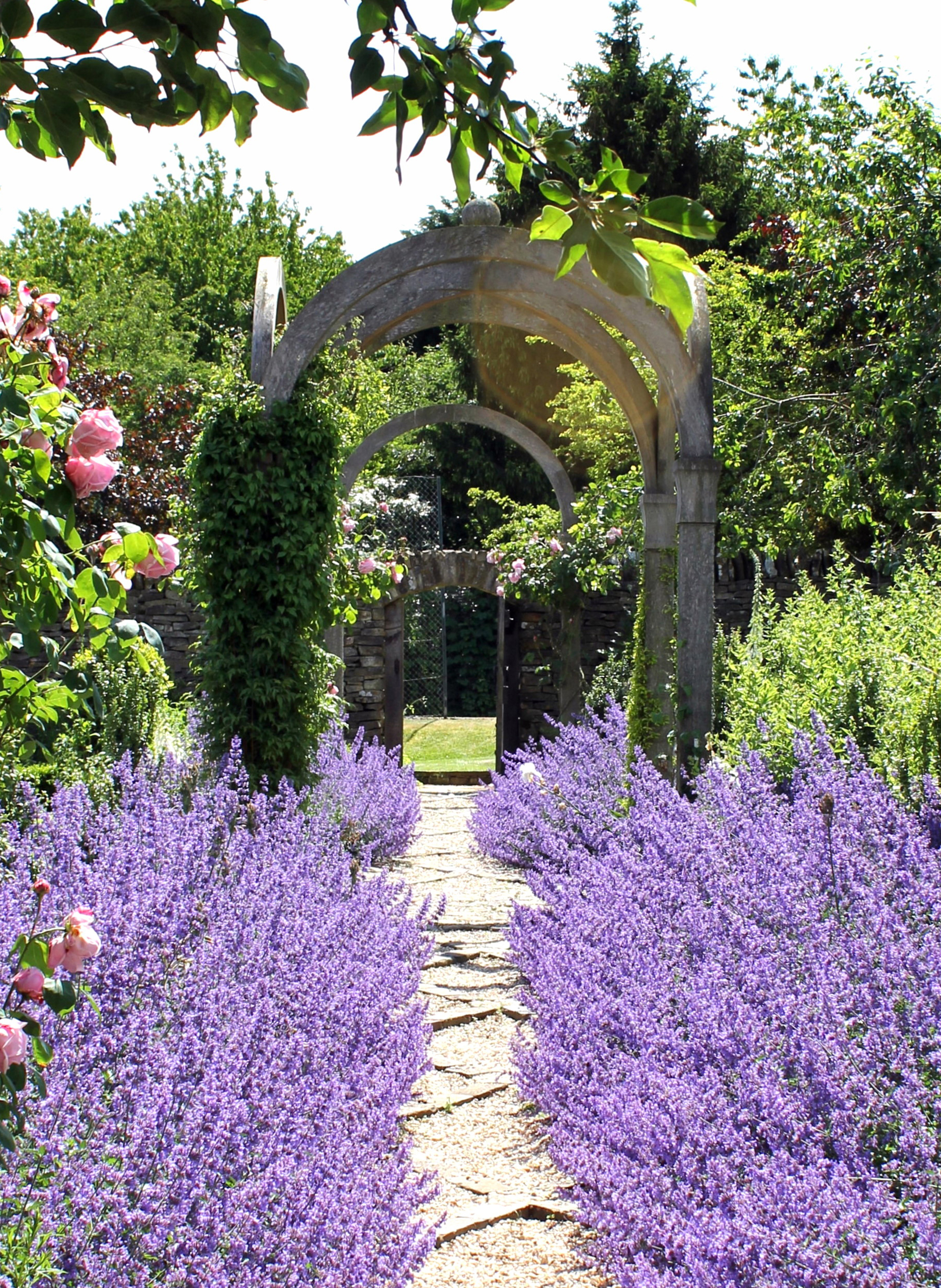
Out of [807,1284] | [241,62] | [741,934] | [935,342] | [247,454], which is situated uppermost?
[935,342]

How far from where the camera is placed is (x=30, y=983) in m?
1.08

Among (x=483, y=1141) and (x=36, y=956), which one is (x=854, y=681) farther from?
(x=36, y=956)

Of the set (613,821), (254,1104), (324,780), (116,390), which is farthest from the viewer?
(116,390)

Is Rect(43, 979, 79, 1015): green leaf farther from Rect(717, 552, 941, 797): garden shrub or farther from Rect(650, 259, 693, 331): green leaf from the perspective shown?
Rect(717, 552, 941, 797): garden shrub

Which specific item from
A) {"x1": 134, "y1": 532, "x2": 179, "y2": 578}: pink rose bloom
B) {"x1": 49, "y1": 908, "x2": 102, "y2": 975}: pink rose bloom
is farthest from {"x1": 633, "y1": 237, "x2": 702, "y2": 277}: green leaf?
{"x1": 49, "y1": 908, "x2": 102, "y2": 975}: pink rose bloom

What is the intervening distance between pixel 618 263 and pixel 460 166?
1.10 ft

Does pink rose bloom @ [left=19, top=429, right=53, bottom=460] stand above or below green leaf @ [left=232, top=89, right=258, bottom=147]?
below

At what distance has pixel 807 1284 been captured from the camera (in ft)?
5.08

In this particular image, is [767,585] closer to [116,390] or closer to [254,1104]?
[116,390]

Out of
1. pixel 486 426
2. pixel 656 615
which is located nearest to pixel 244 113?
pixel 656 615

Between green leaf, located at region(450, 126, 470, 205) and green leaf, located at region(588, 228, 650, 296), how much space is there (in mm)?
264

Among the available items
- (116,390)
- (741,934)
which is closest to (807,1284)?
(741,934)

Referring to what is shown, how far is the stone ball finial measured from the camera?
5.12 meters

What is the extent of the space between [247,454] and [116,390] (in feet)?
23.9
